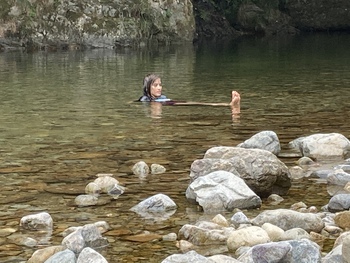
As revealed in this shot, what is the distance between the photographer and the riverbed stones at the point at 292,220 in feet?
17.6

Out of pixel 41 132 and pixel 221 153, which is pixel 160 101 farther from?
pixel 221 153

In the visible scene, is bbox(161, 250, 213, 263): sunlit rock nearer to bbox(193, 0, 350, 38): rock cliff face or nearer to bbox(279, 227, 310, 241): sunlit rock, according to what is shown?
bbox(279, 227, 310, 241): sunlit rock

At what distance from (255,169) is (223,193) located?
66 cm

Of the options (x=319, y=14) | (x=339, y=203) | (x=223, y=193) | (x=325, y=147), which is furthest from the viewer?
(x=319, y=14)

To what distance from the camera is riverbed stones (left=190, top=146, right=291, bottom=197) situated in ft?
21.5

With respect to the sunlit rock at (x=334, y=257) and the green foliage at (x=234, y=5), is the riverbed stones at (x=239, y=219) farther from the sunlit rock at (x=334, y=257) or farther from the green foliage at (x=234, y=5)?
the green foliage at (x=234, y=5)

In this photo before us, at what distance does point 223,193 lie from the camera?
607 centimetres

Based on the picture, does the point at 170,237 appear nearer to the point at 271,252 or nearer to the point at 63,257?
the point at 63,257

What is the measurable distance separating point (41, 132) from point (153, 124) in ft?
5.69

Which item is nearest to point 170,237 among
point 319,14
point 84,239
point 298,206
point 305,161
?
point 84,239

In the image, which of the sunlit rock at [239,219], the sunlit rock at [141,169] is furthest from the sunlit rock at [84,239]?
the sunlit rock at [141,169]

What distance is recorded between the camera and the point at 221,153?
7117mm

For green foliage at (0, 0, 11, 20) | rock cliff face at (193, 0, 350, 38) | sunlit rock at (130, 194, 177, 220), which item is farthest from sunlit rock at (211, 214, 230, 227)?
rock cliff face at (193, 0, 350, 38)

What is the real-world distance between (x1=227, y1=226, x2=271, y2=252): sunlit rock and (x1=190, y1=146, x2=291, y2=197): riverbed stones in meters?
1.46
